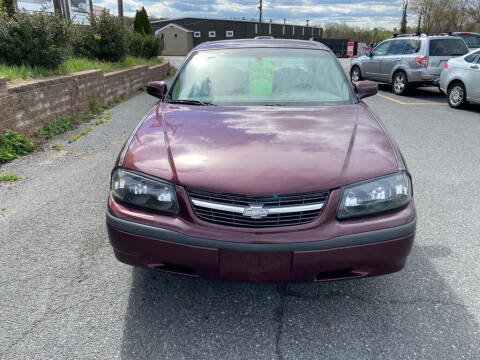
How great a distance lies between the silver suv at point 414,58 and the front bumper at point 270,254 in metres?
10.6

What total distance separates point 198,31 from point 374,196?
64.0 metres

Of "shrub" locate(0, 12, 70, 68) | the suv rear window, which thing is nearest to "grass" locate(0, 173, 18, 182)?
"shrub" locate(0, 12, 70, 68)

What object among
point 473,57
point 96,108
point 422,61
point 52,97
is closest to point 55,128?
point 52,97

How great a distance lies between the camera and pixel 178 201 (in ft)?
6.70

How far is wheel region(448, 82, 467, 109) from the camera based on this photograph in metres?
9.35

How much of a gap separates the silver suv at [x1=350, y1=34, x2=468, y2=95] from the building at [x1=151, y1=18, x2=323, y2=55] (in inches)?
1863

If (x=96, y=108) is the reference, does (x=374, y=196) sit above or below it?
above

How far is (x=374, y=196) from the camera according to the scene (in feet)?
6.72

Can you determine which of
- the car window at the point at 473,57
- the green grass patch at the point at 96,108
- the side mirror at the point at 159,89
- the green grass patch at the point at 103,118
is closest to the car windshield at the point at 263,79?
the side mirror at the point at 159,89

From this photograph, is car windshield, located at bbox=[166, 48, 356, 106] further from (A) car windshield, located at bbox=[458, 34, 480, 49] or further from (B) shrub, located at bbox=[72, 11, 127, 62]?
(A) car windshield, located at bbox=[458, 34, 480, 49]

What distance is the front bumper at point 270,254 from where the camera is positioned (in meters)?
1.93

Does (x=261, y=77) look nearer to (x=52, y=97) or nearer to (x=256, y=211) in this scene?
(x=256, y=211)

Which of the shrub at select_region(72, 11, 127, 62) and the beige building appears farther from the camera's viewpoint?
the beige building

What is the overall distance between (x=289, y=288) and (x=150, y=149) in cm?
129
